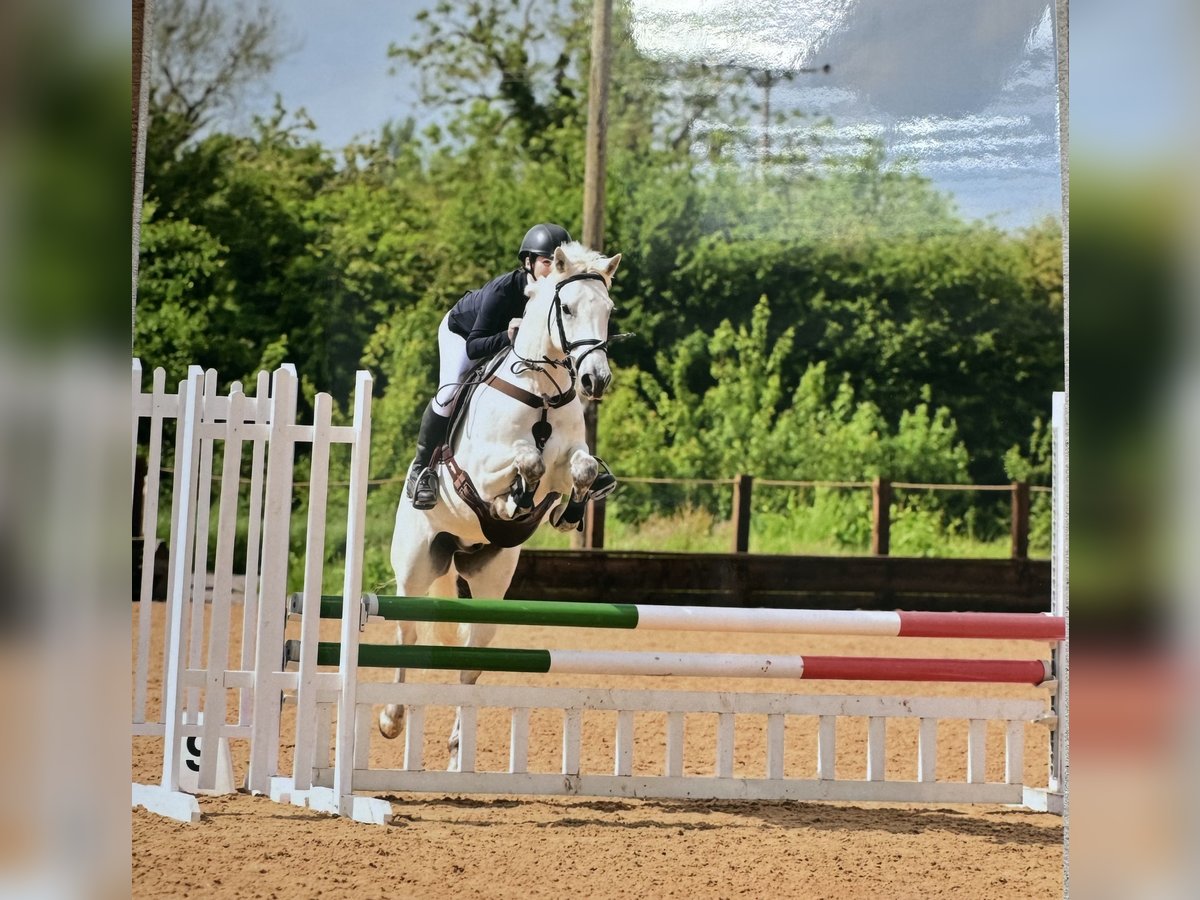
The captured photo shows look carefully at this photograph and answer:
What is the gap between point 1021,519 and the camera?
3.73 m

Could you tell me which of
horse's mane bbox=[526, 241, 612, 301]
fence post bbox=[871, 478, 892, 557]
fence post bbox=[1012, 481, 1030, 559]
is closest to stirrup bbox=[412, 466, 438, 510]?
horse's mane bbox=[526, 241, 612, 301]

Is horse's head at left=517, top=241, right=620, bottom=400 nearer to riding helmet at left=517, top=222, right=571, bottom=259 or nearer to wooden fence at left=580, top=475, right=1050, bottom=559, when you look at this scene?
riding helmet at left=517, top=222, right=571, bottom=259

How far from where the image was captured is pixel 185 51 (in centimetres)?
320

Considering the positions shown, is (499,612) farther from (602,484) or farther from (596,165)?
(596,165)

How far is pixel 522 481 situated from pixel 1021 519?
1569 millimetres

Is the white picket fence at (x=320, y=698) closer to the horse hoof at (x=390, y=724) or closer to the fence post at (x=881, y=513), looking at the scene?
the horse hoof at (x=390, y=724)

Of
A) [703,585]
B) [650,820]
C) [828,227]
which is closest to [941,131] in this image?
[828,227]

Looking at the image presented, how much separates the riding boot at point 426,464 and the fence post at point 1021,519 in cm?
176

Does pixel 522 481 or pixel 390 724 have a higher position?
pixel 522 481

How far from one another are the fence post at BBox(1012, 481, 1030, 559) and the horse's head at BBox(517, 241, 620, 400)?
4.65ft

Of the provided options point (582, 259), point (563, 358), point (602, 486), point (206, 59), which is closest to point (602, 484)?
point (602, 486)
